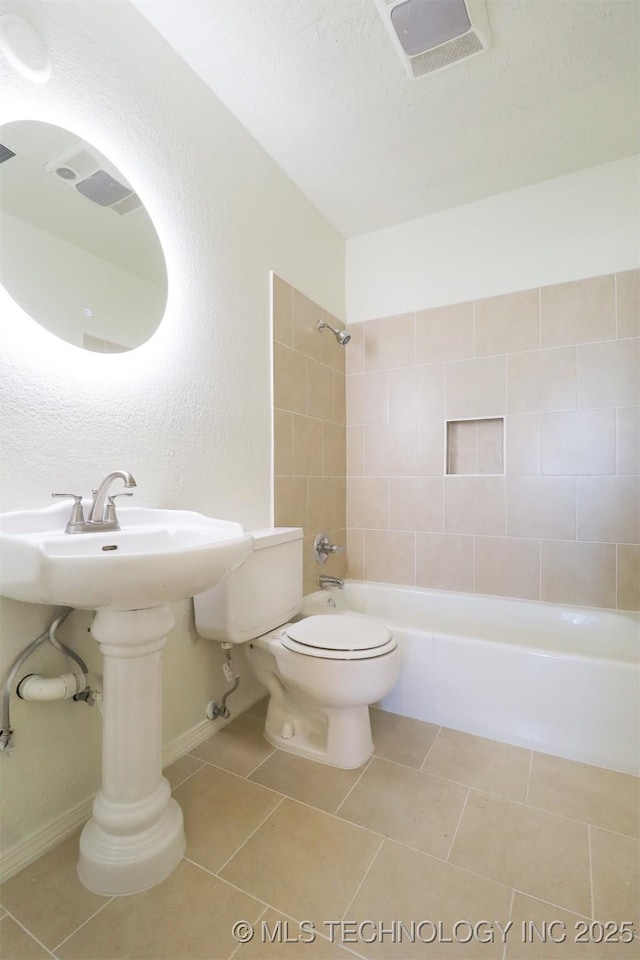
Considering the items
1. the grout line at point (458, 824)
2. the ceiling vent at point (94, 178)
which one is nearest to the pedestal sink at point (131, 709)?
the grout line at point (458, 824)

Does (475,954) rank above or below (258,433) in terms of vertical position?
below

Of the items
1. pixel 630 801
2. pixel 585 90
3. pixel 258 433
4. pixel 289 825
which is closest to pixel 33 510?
pixel 258 433

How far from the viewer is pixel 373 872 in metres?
1.10

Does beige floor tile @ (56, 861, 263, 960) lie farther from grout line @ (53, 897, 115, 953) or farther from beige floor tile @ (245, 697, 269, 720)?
beige floor tile @ (245, 697, 269, 720)

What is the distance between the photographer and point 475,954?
92cm

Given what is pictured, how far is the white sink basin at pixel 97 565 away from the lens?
0.83 meters

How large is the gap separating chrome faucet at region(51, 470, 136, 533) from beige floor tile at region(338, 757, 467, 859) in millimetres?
1072

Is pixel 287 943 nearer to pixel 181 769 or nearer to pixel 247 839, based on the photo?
pixel 247 839

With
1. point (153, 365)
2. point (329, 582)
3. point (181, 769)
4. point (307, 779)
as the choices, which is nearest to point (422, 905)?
point (307, 779)

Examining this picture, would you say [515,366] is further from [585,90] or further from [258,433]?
[258,433]

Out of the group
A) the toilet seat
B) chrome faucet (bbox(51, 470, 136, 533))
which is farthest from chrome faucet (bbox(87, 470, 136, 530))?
the toilet seat

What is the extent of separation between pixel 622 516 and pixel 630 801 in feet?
3.69

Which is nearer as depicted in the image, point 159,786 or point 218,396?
point 159,786

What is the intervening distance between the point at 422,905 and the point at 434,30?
246 cm
